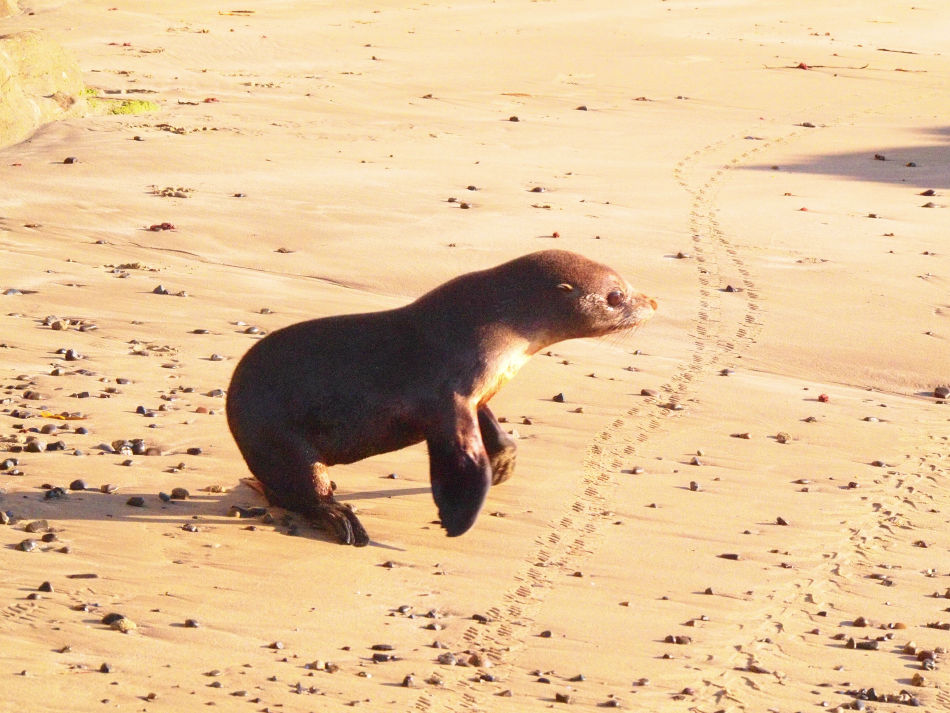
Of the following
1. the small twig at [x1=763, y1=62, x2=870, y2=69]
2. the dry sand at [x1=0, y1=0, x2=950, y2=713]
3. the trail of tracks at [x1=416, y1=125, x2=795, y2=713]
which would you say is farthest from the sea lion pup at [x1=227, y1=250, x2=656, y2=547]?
the small twig at [x1=763, y1=62, x2=870, y2=69]

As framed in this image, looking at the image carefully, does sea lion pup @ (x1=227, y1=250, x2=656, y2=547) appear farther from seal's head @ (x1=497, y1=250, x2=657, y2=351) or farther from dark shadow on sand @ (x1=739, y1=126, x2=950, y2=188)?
dark shadow on sand @ (x1=739, y1=126, x2=950, y2=188)

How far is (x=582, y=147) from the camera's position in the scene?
15.2 m

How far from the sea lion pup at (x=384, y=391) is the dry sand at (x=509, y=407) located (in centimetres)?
23

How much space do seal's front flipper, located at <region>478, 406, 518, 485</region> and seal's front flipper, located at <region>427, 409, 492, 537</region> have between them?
1.74 ft

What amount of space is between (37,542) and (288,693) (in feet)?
4.74

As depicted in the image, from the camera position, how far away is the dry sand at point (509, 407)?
447 cm

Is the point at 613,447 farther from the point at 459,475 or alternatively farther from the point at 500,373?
the point at 459,475

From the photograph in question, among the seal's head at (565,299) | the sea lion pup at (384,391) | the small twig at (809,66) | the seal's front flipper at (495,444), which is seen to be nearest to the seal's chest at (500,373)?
the sea lion pup at (384,391)

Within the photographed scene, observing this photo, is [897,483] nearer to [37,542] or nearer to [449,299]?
[449,299]

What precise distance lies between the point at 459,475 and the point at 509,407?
1.97 m

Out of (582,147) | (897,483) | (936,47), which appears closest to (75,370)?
(897,483)

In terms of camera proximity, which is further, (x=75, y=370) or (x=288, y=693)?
(x=75, y=370)

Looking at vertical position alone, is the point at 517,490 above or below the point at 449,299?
below

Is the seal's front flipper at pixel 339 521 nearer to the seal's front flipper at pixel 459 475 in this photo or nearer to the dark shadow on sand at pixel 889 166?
the seal's front flipper at pixel 459 475
